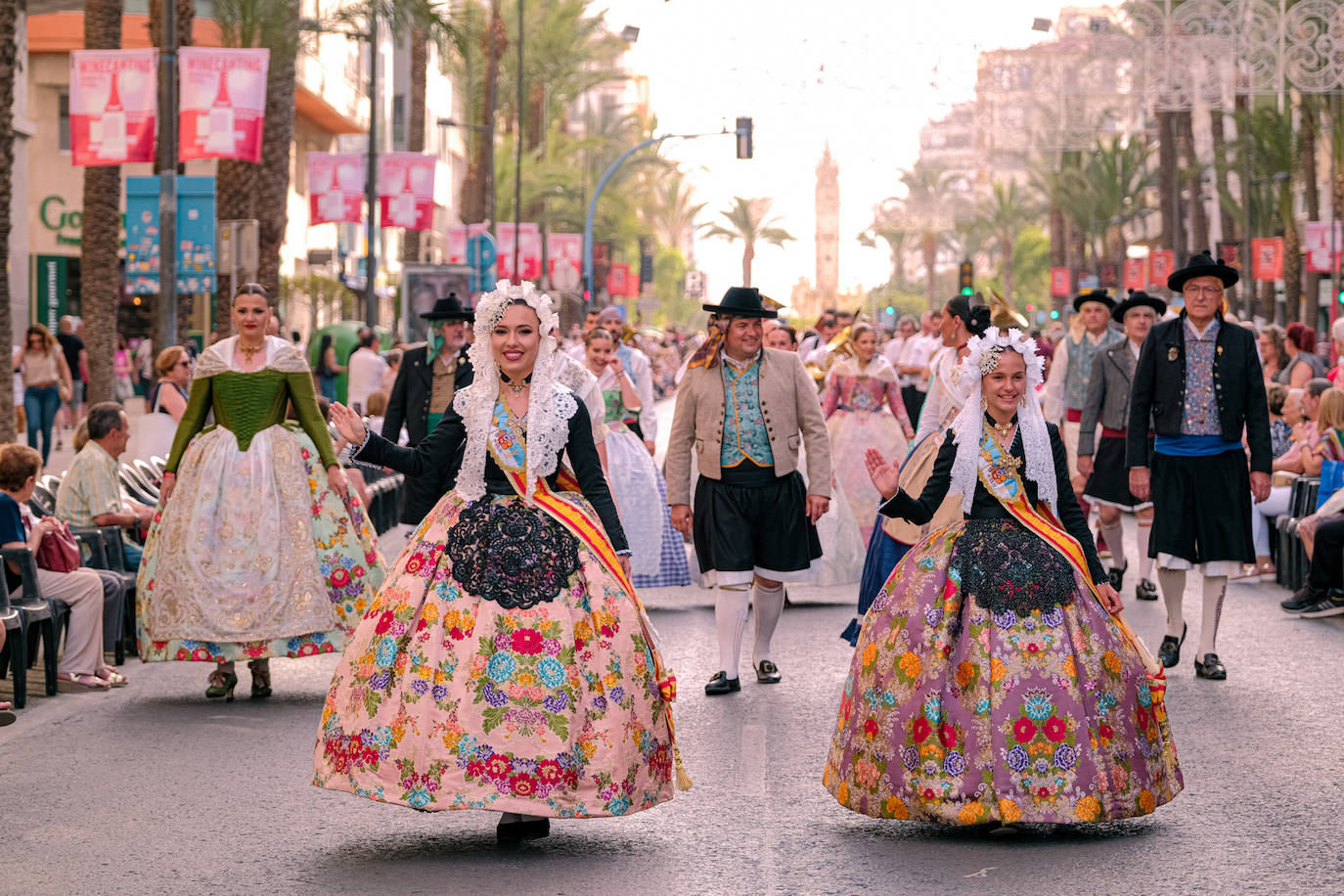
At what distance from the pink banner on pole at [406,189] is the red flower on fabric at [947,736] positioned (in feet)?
112

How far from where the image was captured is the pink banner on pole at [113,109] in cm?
2108

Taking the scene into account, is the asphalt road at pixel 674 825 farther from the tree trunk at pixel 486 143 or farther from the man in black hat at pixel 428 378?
the tree trunk at pixel 486 143

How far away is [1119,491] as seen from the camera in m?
13.8

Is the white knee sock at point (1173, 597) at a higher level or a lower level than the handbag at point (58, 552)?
lower

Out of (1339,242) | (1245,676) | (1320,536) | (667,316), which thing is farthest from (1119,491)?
(667,316)

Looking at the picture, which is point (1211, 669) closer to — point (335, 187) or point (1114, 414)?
point (1114, 414)

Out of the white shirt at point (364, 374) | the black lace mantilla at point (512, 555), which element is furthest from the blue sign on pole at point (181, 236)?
the black lace mantilla at point (512, 555)

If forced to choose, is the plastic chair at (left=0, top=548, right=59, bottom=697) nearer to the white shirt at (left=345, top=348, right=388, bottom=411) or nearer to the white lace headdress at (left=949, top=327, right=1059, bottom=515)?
the white lace headdress at (left=949, top=327, right=1059, bottom=515)

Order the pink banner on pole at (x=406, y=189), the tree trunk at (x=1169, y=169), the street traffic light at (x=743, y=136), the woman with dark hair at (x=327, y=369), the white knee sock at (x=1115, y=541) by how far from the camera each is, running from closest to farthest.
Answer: the white knee sock at (x=1115, y=541)
the woman with dark hair at (x=327, y=369)
the pink banner on pole at (x=406, y=189)
the street traffic light at (x=743, y=136)
the tree trunk at (x=1169, y=169)

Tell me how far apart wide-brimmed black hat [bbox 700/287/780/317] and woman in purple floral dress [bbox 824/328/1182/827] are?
128 inches

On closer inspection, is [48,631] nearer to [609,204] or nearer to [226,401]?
[226,401]

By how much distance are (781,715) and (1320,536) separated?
→ 215 inches

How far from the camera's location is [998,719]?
680 cm

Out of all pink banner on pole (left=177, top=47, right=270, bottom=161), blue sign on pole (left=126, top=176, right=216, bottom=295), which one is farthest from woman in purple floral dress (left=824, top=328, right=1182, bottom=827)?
pink banner on pole (left=177, top=47, right=270, bottom=161)
